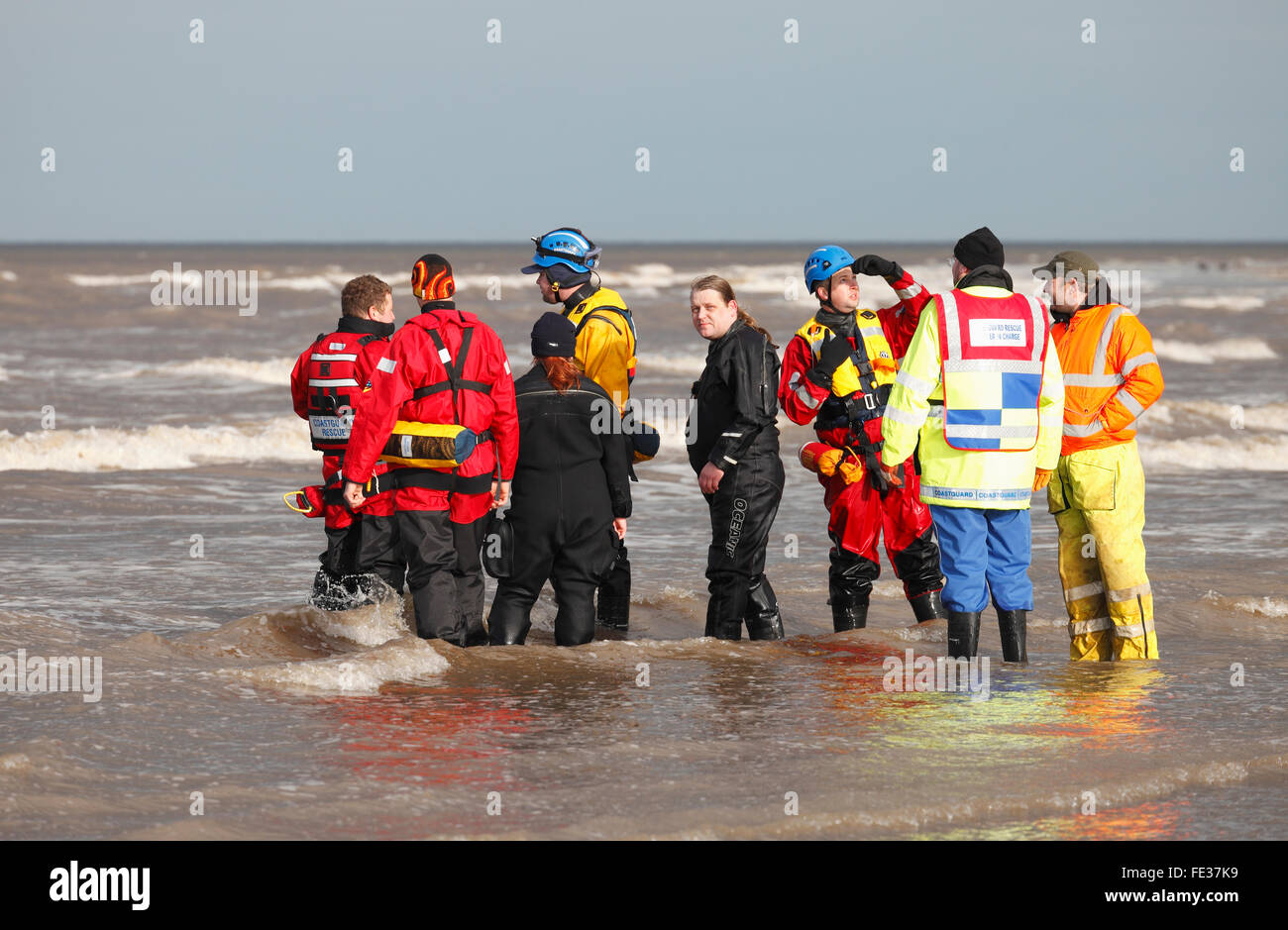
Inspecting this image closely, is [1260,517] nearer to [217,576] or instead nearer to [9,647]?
[217,576]

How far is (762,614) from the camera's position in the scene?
22.8 ft

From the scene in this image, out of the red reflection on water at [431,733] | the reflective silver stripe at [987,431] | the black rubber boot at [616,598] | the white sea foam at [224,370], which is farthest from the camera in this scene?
the white sea foam at [224,370]

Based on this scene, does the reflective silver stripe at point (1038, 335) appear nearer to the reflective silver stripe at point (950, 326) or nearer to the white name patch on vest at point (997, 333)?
the white name patch on vest at point (997, 333)

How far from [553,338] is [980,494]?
1932mm

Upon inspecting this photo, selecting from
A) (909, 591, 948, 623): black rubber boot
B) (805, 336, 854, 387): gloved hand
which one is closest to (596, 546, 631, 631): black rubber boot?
(805, 336, 854, 387): gloved hand

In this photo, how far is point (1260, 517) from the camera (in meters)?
11.6

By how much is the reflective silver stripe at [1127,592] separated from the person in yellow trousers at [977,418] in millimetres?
767

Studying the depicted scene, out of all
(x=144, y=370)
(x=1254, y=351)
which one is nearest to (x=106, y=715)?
(x=144, y=370)

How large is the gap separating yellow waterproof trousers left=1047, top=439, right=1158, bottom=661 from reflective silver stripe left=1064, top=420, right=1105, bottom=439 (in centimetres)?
8

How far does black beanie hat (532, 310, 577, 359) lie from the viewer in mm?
6195

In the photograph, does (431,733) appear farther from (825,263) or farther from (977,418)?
(825,263)

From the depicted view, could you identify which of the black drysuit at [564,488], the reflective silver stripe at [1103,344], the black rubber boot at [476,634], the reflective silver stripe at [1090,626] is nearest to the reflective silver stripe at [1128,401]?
the reflective silver stripe at [1103,344]

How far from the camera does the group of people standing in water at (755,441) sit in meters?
5.65

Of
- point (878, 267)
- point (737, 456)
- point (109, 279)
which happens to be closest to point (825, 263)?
point (878, 267)
